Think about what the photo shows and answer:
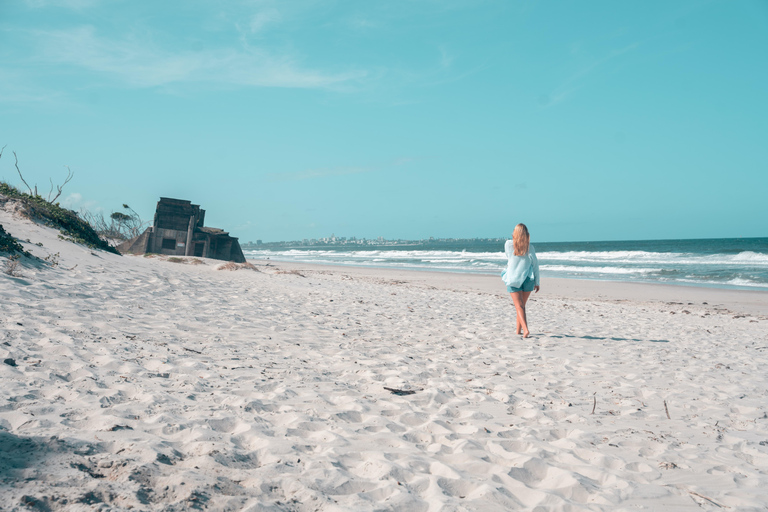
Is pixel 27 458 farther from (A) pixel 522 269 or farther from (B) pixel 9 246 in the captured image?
(B) pixel 9 246

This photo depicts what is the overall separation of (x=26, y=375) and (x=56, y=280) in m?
4.11

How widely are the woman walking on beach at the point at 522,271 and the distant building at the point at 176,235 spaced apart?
19.0 m

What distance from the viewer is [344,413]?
10.7ft

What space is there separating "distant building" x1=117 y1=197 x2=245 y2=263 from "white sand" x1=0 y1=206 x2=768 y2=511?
15796 mm

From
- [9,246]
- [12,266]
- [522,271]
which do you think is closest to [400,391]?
[522,271]

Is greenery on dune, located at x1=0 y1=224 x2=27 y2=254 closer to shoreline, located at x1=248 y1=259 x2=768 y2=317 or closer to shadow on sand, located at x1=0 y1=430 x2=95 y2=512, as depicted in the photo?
shadow on sand, located at x1=0 y1=430 x2=95 y2=512

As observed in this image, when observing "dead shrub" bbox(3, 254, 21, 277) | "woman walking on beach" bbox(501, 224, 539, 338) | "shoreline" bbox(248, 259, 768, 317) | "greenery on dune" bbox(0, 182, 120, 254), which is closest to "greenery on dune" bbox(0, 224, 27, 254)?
"dead shrub" bbox(3, 254, 21, 277)

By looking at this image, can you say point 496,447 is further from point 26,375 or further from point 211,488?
point 26,375

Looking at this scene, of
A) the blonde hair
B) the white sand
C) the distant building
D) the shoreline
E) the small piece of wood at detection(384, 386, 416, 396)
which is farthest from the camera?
the distant building

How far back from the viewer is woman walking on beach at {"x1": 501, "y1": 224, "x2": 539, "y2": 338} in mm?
6699

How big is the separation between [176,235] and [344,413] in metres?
21.4

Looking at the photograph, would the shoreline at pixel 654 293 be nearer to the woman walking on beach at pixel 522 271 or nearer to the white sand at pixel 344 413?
the white sand at pixel 344 413

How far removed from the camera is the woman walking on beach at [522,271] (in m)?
6.70

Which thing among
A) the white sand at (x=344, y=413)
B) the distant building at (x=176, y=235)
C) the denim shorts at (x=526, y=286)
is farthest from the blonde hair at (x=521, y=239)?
the distant building at (x=176, y=235)
